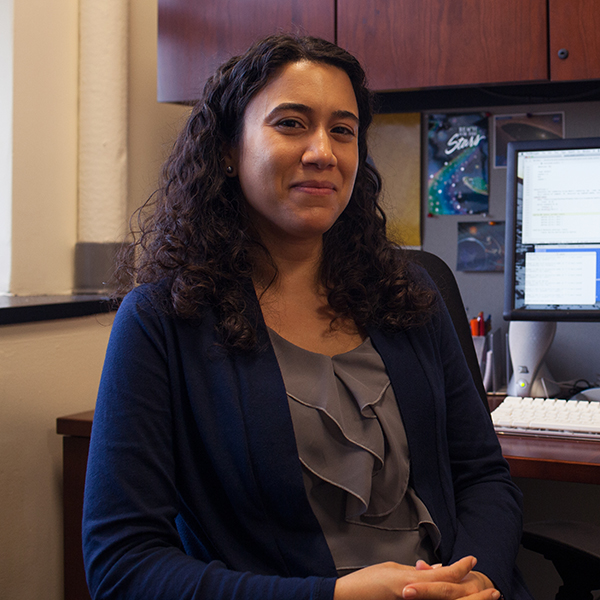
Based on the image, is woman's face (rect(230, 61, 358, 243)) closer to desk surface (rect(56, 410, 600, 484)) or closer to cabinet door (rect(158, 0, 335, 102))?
desk surface (rect(56, 410, 600, 484))

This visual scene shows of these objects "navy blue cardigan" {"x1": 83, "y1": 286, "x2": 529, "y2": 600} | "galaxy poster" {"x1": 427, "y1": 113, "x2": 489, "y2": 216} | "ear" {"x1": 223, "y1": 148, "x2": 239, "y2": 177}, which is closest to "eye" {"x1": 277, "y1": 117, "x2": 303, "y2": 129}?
"ear" {"x1": 223, "y1": 148, "x2": 239, "y2": 177}

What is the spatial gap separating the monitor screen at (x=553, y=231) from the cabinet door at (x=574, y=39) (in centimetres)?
15

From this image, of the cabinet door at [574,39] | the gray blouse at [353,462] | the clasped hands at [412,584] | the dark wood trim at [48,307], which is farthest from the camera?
the cabinet door at [574,39]

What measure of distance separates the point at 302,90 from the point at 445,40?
2.36ft

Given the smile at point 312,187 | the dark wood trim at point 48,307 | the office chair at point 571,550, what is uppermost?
the smile at point 312,187

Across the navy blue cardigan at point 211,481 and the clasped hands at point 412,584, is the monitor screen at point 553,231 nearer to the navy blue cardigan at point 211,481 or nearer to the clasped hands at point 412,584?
the navy blue cardigan at point 211,481

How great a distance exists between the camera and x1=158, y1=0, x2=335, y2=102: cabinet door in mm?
1675

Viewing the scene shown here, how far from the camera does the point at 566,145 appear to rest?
1518mm

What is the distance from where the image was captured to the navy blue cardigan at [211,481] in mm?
826

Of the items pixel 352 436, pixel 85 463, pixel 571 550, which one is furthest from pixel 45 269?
pixel 571 550

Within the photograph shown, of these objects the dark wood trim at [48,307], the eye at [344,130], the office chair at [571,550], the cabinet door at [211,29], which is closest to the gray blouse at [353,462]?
the office chair at [571,550]

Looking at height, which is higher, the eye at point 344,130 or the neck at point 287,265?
the eye at point 344,130

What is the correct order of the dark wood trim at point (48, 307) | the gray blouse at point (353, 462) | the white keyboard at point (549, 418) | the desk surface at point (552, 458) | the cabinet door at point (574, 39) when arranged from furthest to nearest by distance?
the cabinet door at point (574, 39)
the dark wood trim at point (48, 307)
the white keyboard at point (549, 418)
the desk surface at point (552, 458)
the gray blouse at point (353, 462)

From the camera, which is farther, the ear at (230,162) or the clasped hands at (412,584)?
the ear at (230,162)
